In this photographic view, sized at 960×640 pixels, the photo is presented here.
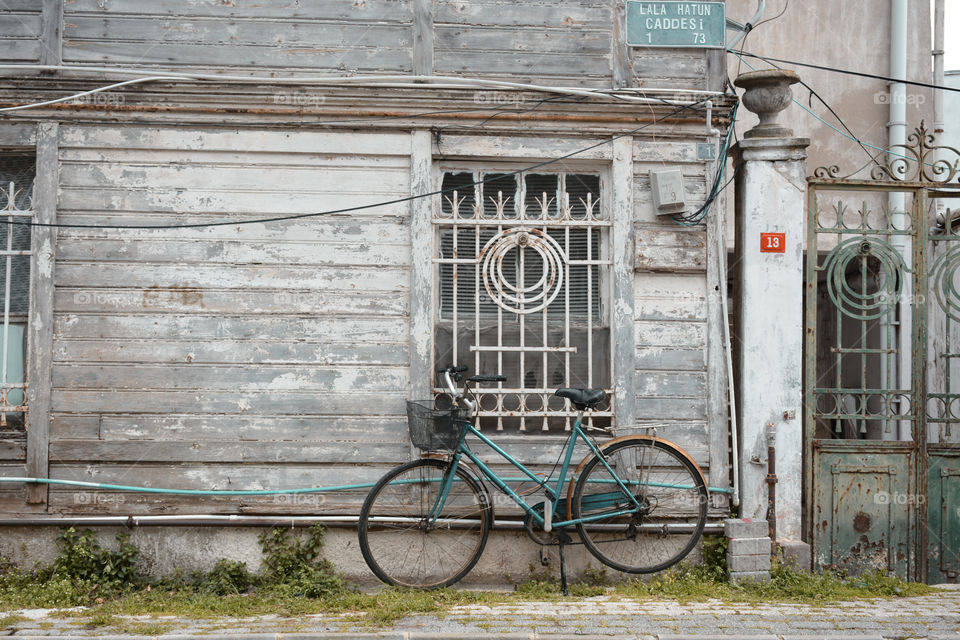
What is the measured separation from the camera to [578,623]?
4988mm

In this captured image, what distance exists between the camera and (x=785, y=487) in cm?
622

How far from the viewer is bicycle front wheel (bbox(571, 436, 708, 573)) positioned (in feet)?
19.1

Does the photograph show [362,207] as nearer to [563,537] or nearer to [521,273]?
[521,273]

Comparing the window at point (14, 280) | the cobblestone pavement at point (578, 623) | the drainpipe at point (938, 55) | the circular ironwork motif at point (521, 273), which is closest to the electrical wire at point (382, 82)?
the window at point (14, 280)

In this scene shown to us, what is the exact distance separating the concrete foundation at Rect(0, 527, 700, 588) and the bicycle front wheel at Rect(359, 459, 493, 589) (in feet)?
0.83

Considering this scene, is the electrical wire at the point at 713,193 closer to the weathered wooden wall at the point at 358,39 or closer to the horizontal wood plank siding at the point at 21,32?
the weathered wooden wall at the point at 358,39

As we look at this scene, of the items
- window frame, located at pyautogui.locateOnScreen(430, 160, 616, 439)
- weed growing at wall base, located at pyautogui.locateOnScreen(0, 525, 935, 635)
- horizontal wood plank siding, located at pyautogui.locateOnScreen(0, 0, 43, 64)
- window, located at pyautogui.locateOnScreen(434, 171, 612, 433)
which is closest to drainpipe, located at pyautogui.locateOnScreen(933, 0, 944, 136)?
window frame, located at pyautogui.locateOnScreen(430, 160, 616, 439)

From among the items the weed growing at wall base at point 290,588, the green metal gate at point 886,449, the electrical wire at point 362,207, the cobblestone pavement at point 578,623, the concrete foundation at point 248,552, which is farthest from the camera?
the green metal gate at point 886,449

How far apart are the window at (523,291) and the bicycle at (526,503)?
0.32 m

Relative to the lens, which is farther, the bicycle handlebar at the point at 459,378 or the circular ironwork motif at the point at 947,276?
the circular ironwork motif at the point at 947,276

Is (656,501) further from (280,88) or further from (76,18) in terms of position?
(76,18)

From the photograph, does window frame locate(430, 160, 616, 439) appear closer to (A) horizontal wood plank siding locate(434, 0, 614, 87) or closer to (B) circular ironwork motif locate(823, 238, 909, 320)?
(A) horizontal wood plank siding locate(434, 0, 614, 87)

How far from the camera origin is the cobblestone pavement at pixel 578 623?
479cm

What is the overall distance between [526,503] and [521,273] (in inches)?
64.1
